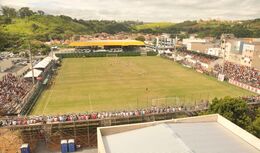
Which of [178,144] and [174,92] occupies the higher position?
[178,144]

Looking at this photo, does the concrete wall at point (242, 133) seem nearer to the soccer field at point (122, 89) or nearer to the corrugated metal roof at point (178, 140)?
the corrugated metal roof at point (178, 140)

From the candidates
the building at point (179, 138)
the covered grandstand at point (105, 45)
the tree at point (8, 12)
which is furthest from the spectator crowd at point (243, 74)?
the tree at point (8, 12)

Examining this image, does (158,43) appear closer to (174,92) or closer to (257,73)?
(257,73)

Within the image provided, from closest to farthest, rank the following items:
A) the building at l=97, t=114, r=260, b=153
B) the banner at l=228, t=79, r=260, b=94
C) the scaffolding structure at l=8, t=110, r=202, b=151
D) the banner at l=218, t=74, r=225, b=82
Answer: the building at l=97, t=114, r=260, b=153 < the scaffolding structure at l=8, t=110, r=202, b=151 < the banner at l=228, t=79, r=260, b=94 < the banner at l=218, t=74, r=225, b=82

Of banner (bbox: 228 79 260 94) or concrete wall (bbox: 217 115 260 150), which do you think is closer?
concrete wall (bbox: 217 115 260 150)

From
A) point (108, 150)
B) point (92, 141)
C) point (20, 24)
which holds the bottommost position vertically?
point (92, 141)

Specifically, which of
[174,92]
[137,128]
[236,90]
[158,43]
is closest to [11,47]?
[158,43]

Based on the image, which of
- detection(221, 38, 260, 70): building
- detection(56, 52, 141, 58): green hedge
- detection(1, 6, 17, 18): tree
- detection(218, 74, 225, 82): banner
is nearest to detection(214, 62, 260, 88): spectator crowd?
detection(218, 74, 225, 82): banner

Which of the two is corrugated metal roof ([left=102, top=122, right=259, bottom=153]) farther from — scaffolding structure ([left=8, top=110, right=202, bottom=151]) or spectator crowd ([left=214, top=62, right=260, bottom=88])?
spectator crowd ([left=214, top=62, right=260, bottom=88])
